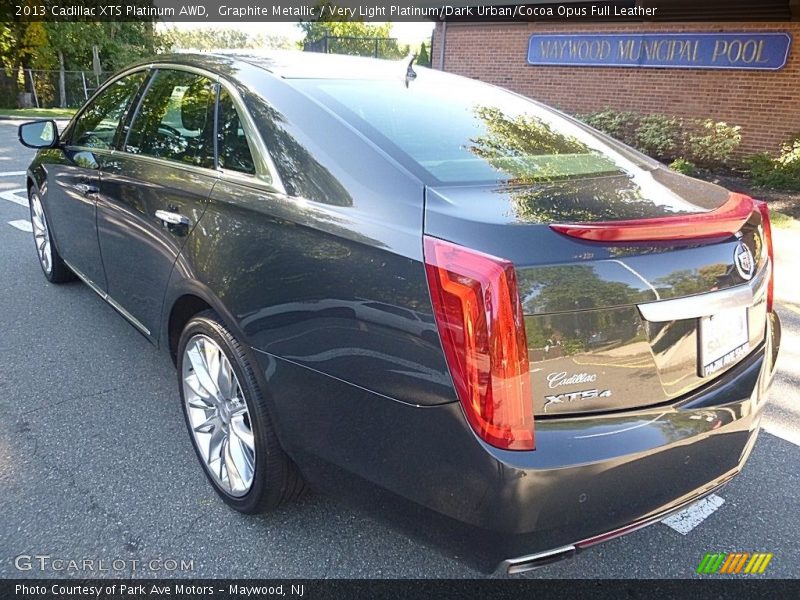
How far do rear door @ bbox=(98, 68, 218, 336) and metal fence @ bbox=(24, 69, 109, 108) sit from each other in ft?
91.2

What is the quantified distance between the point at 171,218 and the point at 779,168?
32.9 feet

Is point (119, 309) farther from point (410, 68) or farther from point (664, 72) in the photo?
point (664, 72)

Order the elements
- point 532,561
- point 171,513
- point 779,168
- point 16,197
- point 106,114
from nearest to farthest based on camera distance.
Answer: point 532,561 → point 171,513 → point 106,114 → point 16,197 → point 779,168

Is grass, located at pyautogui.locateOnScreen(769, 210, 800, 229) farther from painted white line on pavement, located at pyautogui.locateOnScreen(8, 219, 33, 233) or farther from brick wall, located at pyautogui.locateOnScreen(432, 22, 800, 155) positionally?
Result: painted white line on pavement, located at pyautogui.locateOnScreen(8, 219, 33, 233)

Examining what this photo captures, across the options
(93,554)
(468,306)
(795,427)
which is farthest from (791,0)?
(93,554)

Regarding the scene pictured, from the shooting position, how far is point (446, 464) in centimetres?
159

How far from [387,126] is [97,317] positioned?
293cm

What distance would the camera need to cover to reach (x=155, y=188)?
8.87 feet

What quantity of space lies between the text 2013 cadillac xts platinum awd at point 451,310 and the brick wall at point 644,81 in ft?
34.0

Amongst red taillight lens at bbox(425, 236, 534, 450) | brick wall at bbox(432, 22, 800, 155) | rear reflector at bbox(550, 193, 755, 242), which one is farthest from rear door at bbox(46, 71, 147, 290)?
brick wall at bbox(432, 22, 800, 155)

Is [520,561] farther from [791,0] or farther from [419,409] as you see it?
[791,0]

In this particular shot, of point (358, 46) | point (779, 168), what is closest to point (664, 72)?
point (779, 168)

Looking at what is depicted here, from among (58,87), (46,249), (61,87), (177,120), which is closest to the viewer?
(177,120)

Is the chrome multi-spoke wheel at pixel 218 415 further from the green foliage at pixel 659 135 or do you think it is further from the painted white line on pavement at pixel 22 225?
the green foliage at pixel 659 135
